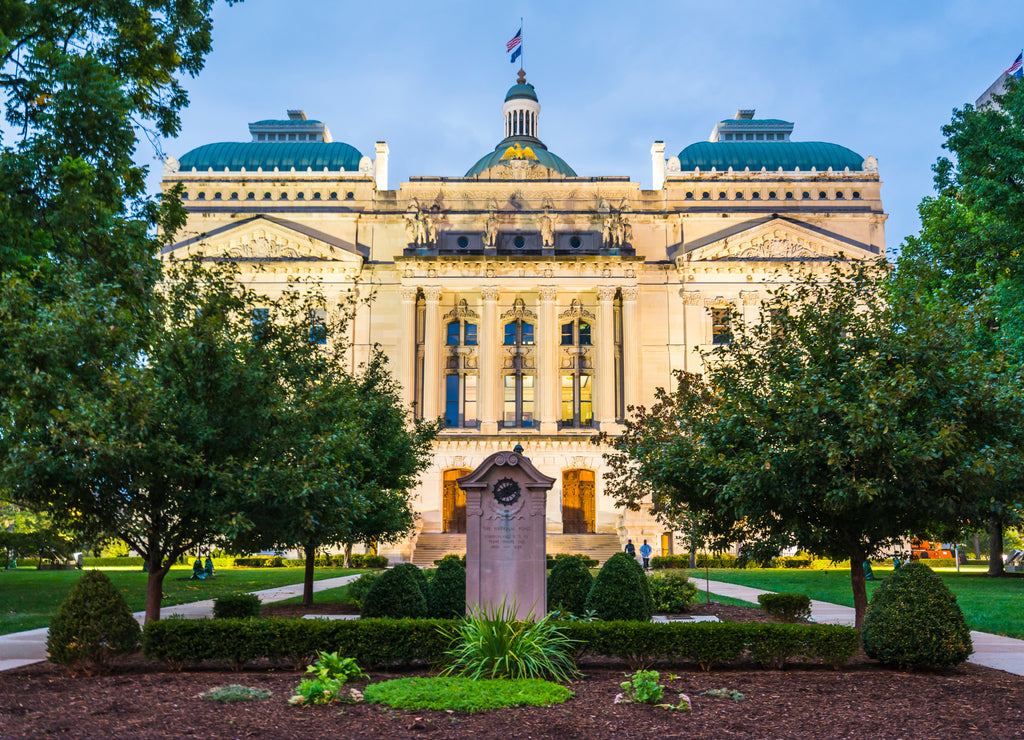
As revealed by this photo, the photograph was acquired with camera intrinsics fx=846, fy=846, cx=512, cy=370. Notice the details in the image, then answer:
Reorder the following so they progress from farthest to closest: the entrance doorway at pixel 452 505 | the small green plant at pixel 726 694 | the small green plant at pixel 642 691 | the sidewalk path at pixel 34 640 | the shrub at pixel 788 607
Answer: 1. the entrance doorway at pixel 452 505
2. the shrub at pixel 788 607
3. the sidewalk path at pixel 34 640
4. the small green plant at pixel 726 694
5. the small green plant at pixel 642 691

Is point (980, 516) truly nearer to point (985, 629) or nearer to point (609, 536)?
point (985, 629)

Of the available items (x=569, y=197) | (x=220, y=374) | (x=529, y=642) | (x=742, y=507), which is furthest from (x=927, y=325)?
(x=569, y=197)

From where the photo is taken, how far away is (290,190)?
6303cm

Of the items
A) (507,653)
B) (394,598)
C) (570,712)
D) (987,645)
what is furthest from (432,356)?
Result: (570,712)

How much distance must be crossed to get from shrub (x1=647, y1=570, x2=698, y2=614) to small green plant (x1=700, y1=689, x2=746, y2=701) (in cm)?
1154

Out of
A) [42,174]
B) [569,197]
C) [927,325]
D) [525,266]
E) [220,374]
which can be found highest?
[569,197]

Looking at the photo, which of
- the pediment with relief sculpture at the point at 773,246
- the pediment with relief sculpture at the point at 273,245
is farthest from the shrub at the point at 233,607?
the pediment with relief sculpture at the point at 773,246

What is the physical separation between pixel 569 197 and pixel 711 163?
11641 mm

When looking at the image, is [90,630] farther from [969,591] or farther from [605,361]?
[605,361]

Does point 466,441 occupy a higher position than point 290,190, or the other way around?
point 290,190

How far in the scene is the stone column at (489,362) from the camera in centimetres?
5853

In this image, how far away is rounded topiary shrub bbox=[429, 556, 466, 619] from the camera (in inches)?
754

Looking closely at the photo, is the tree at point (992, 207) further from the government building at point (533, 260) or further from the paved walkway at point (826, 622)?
the government building at point (533, 260)

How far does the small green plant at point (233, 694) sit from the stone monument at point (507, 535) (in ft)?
15.1
